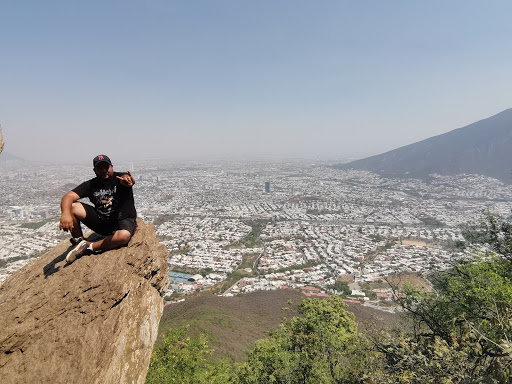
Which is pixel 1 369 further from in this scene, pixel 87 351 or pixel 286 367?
pixel 286 367

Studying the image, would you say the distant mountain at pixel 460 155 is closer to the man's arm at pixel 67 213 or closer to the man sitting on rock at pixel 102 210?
the man sitting on rock at pixel 102 210

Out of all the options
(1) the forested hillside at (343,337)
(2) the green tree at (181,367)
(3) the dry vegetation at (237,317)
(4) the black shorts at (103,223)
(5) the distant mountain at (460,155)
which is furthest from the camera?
(5) the distant mountain at (460,155)

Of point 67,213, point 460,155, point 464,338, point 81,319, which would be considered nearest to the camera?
point 81,319

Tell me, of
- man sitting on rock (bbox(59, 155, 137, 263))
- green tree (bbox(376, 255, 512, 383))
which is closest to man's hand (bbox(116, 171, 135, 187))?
man sitting on rock (bbox(59, 155, 137, 263))

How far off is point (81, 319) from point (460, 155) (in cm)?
19060

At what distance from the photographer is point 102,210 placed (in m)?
4.12

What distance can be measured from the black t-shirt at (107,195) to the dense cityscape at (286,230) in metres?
10.7

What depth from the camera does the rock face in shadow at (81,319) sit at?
110 inches

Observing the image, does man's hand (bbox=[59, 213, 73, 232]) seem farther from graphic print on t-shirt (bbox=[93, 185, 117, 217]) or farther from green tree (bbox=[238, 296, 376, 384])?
green tree (bbox=[238, 296, 376, 384])

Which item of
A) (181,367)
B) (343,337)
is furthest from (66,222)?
(343,337)

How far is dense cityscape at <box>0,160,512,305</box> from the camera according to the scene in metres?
29.9

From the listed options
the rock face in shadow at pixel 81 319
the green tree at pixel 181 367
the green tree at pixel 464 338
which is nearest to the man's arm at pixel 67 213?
the rock face in shadow at pixel 81 319

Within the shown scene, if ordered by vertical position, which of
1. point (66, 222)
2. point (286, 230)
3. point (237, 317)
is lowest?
point (286, 230)

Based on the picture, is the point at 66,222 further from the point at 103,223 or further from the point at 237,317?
the point at 237,317
